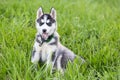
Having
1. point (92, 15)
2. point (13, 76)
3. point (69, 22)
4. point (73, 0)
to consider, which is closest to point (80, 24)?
point (69, 22)

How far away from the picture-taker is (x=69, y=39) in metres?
5.34

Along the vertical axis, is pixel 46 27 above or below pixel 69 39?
above

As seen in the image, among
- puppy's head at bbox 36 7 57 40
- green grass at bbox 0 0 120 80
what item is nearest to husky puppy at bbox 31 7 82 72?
puppy's head at bbox 36 7 57 40

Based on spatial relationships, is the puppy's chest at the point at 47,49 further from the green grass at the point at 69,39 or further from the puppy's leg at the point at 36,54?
the green grass at the point at 69,39

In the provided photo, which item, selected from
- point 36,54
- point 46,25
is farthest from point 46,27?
point 36,54

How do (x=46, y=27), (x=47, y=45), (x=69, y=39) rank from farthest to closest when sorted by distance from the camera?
(x=69, y=39)
(x=47, y=45)
(x=46, y=27)

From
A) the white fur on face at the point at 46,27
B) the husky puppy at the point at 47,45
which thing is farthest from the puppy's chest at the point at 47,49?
the white fur on face at the point at 46,27

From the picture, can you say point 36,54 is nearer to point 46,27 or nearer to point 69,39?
point 46,27

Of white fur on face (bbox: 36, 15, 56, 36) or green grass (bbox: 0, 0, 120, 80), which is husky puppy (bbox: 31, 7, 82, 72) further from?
green grass (bbox: 0, 0, 120, 80)

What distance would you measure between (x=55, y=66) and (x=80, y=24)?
6.31 ft

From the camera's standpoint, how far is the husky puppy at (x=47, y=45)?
13.4 ft

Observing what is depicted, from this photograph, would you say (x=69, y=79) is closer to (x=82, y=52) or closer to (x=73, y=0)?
(x=82, y=52)

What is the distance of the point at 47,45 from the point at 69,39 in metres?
1.23

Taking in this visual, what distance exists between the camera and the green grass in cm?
414
